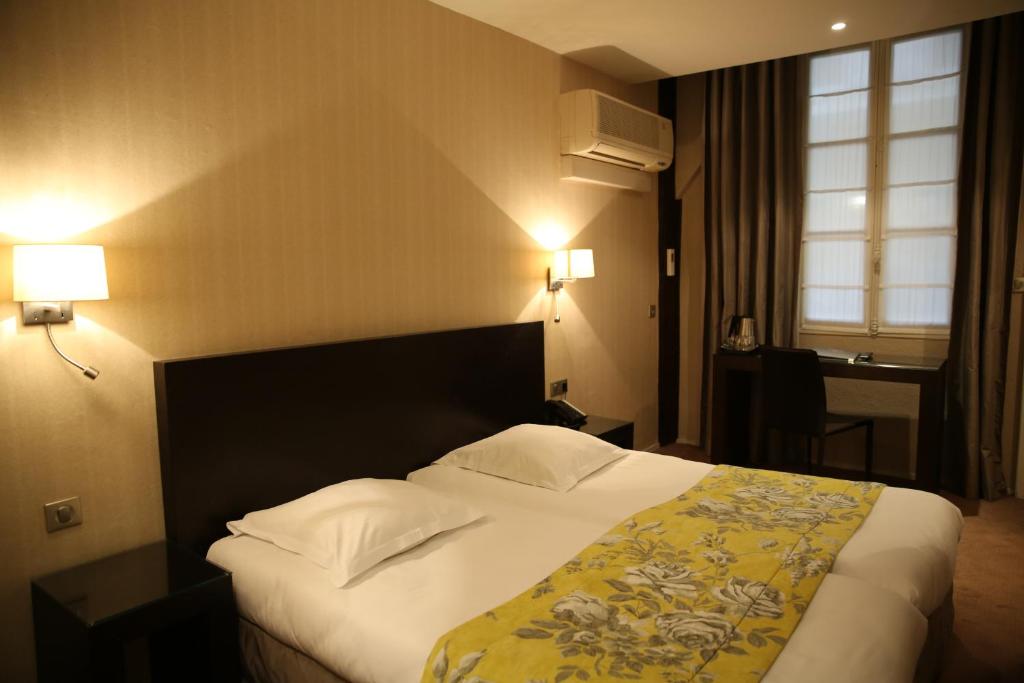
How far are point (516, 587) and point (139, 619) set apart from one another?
36.1 inches

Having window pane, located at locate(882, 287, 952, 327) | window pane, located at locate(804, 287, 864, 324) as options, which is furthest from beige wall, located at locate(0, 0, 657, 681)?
window pane, located at locate(882, 287, 952, 327)

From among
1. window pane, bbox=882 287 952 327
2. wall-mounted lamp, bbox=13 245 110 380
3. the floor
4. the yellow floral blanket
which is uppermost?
wall-mounted lamp, bbox=13 245 110 380

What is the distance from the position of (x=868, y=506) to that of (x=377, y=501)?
159cm

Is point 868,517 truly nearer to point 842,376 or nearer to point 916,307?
point 842,376

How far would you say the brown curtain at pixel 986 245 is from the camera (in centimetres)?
359

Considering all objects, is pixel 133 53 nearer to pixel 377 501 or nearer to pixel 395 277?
pixel 395 277

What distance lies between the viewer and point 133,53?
1.95m

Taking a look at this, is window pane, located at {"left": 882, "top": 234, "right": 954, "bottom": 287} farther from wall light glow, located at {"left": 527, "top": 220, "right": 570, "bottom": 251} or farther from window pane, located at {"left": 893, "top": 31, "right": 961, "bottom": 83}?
wall light glow, located at {"left": 527, "top": 220, "right": 570, "bottom": 251}

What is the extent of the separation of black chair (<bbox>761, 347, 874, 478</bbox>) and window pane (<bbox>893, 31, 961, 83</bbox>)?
1.74 m

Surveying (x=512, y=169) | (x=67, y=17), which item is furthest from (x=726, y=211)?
(x=67, y=17)

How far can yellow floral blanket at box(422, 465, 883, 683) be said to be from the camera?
1378mm

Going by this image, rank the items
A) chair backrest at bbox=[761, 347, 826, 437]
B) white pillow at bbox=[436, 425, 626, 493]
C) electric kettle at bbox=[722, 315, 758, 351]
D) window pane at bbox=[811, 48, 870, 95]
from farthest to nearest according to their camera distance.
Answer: electric kettle at bbox=[722, 315, 758, 351], window pane at bbox=[811, 48, 870, 95], chair backrest at bbox=[761, 347, 826, 437], white pillow at bbox=[436, 425, 626, 493]

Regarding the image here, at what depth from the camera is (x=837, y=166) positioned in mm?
4219

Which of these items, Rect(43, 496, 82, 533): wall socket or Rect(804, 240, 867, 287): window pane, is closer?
Rect(43, 496, 82, 533): wall socket
